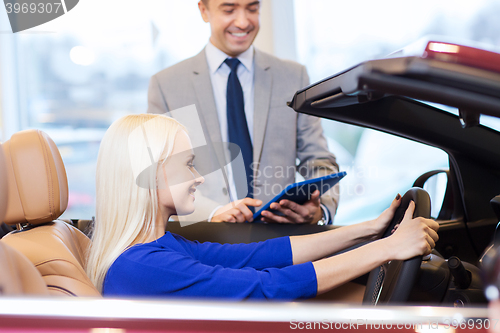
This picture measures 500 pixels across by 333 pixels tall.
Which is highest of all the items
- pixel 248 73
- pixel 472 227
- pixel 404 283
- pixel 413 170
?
pixel 248 73

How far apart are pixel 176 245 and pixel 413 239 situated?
2.13 feet

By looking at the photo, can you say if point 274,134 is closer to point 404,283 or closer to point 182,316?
point 404,283

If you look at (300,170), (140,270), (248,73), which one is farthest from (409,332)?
(248,73)

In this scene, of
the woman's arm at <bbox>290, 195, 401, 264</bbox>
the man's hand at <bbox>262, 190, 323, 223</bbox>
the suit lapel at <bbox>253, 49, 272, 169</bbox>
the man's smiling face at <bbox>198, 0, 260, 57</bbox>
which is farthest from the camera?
the suit lapel at <bbox>253, 49, 272, 169</bbox>

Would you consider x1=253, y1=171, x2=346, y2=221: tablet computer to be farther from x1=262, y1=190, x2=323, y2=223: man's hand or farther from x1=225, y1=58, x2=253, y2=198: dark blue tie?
x1=225, y1=58, x2=253, y2=198: dark blue tie

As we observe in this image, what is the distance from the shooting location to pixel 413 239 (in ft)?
3.08

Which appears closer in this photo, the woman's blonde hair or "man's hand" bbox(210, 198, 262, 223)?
the woman's blonde hair

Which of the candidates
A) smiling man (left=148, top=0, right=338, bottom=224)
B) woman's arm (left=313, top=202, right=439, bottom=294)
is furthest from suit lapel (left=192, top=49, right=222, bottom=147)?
woman's arm (left=313, top=202, right=439, bottom=294)

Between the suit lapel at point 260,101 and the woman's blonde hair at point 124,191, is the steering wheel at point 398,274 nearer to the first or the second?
the woman's blonde hair at point 124,191

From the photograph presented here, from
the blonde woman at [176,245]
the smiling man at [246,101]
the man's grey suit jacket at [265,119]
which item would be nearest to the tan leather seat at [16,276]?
the blonde woman at [176,245]

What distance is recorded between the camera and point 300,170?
204 centimetres

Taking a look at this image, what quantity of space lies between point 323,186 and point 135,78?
3.19m

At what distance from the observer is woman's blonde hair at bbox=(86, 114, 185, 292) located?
1.09 m

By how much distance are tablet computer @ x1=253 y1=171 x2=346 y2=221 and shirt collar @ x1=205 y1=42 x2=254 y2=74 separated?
0.87 metres
